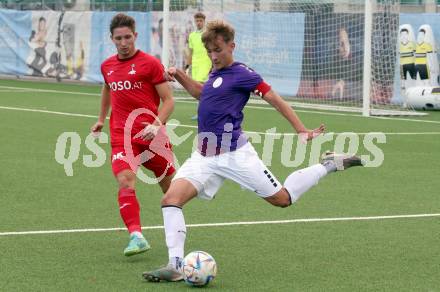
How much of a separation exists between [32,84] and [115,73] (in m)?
23.6

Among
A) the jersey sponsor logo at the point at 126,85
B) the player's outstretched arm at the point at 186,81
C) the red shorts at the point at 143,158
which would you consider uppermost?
the player's outstretched arm at the point at 186,81

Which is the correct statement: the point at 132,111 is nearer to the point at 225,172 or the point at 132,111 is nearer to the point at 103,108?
the point at 103,108

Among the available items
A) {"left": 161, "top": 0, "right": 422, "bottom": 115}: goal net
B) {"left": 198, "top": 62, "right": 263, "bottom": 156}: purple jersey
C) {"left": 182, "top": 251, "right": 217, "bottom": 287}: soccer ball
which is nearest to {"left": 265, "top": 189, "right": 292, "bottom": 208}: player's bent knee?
{"left": 198, "top": 62, "right": 263, "bottom": 156}: purple jersey

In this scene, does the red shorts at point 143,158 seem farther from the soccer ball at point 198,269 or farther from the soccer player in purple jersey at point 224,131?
the soccer ball at point 198,269

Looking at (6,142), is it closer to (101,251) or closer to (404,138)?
(404,138)

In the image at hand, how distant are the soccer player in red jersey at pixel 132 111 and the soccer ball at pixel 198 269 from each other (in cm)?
114

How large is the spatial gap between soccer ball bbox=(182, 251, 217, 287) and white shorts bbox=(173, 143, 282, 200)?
0.56 m

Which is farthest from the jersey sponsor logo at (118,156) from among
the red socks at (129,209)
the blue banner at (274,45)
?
the blue banner at (274,45)

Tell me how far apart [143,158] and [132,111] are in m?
0.38

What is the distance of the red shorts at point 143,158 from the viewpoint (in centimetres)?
852

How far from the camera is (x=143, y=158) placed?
28.5 feet

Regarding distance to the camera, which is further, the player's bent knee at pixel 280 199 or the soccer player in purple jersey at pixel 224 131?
the player's bent knee at pixel 280 199

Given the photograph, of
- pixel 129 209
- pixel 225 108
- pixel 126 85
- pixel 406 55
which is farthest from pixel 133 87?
pixel 406 55

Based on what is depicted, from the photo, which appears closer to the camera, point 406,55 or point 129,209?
point 129,209
